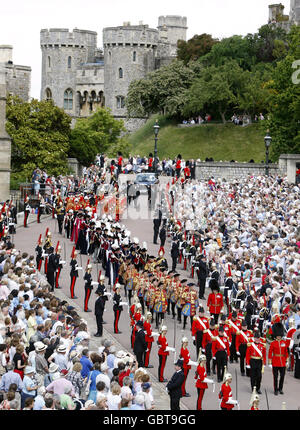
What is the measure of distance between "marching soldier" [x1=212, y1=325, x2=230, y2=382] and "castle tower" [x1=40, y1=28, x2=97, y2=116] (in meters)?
98.3

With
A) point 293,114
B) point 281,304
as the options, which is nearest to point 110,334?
point 281,304

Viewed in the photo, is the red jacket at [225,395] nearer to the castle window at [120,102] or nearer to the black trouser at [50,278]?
the black trouser at [50,278]

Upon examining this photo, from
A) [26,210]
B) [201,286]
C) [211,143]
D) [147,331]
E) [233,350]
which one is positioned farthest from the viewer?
[211,143]

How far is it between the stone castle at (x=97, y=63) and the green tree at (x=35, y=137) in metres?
45.3

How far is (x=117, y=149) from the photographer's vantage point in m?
89.3

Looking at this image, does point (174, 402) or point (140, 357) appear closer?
point (174, 402)

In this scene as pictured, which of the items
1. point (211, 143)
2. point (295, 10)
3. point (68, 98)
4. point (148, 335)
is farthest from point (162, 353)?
point (68, 98)

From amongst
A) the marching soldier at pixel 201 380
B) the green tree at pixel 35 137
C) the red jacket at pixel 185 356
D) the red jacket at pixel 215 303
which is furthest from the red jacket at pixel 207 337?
the green tree at pixel 35 137

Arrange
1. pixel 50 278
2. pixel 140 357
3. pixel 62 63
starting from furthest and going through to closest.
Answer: pixel 62 63, pixel 50 278, pixel 140 357

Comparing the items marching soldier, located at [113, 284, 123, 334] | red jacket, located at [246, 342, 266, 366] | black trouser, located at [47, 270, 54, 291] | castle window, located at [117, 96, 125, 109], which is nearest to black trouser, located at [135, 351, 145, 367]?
red jacket, located at [246, 342, 266, 366]

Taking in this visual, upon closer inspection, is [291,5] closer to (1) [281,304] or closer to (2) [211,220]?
(2) [211,220]

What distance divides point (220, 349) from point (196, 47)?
Answer: 83.0 m

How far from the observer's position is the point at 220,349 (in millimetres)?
21641

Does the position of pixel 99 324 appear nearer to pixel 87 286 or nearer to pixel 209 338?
pixel 87 286
